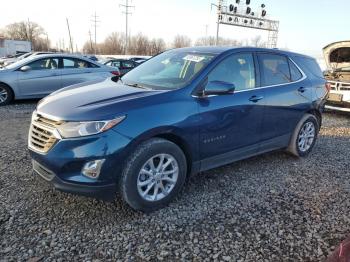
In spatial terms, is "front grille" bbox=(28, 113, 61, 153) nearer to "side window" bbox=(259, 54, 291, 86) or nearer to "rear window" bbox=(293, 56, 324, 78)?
"side window" bbox=(259, 54, 291, 86)

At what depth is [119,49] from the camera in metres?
Result: 82.8

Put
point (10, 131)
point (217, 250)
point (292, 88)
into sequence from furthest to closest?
point (10, 131) < point (292, 88) < point (217, 250)

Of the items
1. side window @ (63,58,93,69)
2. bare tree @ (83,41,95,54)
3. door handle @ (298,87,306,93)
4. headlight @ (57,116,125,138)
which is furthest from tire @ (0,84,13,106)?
bare tree @ (83,41,95,54)

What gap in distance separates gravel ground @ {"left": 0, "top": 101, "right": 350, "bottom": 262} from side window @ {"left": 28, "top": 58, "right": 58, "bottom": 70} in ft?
17.2

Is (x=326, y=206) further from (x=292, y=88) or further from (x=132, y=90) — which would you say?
(x=132, y=90)

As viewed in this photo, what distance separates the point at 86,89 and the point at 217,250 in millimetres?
2274

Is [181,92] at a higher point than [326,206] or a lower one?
higher

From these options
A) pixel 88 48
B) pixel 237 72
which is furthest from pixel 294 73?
pixel 88 48

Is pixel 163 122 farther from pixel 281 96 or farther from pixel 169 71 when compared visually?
pixel 281 96

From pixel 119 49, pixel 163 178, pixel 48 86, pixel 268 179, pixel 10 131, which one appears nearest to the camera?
pixel 163 178

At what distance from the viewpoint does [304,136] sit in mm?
5426

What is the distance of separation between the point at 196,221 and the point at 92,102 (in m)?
1.58

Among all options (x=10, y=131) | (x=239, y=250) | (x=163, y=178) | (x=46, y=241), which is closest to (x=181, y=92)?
(x=163, y=178)

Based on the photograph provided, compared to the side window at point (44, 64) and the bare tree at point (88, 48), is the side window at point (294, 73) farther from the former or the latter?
the bare tree at point (88, 48)
